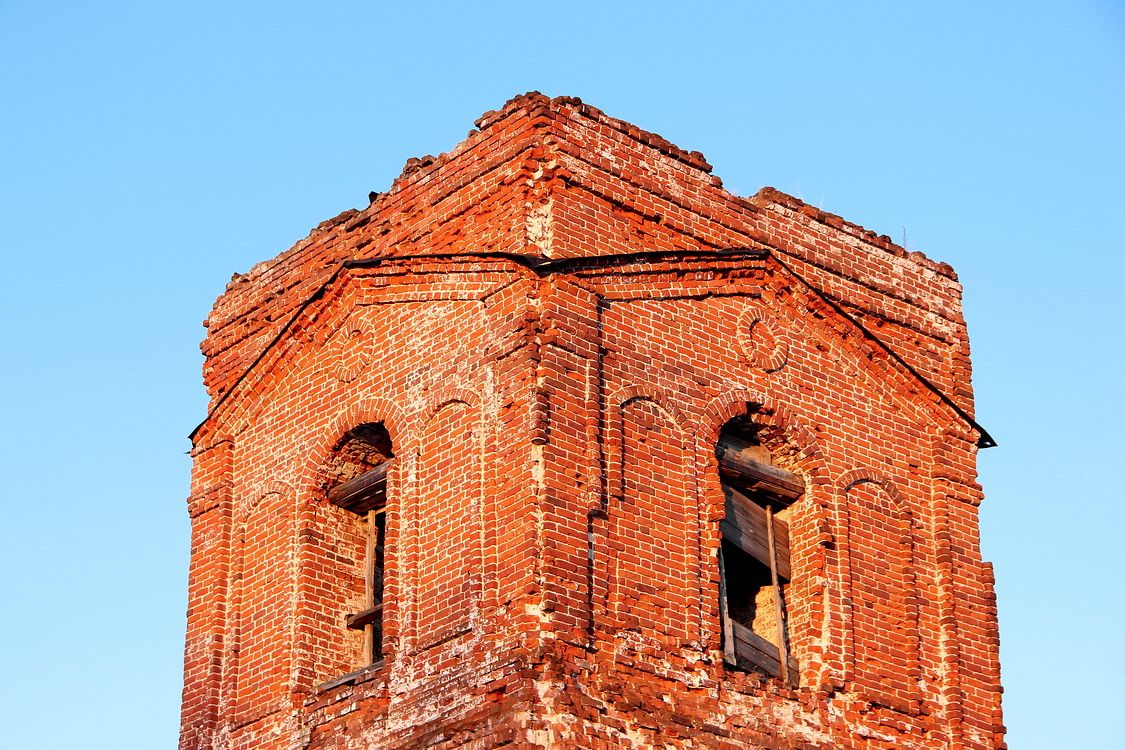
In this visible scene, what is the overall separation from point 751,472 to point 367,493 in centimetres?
308

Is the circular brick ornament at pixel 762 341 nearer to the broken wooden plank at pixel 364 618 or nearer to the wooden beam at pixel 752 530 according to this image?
the wooden beam at pixel 752 530

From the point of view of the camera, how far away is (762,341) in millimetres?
17594

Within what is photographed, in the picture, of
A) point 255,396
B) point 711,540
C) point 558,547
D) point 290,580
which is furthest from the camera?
point 255,396

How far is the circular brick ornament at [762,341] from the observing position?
1745 centimetres

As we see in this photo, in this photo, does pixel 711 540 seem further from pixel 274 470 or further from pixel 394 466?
pixel 274 470

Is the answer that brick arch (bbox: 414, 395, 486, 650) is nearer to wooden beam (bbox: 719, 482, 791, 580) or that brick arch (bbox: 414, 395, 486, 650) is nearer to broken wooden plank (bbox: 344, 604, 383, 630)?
broken wooden plank (bbox: 344, 604, 383, 630)

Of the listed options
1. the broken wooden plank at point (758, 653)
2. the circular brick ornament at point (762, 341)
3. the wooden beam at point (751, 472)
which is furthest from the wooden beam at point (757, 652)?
the circular brick ornament at point (762, 341)

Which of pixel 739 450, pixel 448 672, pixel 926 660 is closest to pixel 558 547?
pixel 448 672

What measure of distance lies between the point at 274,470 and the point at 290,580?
1.10 meters

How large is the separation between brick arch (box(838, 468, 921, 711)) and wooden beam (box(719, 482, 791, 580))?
48 cm

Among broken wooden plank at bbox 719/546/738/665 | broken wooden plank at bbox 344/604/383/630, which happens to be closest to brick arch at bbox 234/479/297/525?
broken wooden plank at bbox 344/604/383/630

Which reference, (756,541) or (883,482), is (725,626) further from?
(883,482)

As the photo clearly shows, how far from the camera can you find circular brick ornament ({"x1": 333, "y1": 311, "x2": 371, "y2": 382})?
17719mm

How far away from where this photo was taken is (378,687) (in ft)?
52.6
